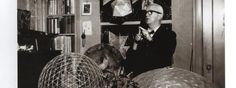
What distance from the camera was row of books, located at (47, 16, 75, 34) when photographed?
4.98 feet

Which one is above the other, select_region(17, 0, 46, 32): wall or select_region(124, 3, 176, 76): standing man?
select_region(17, 0, 46, 32): wall

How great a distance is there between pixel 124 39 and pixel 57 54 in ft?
1.08

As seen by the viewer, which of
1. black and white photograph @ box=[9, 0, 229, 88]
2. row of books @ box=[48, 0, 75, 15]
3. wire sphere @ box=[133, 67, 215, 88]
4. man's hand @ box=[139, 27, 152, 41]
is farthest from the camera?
row of books @ box=[48, 0, 75, 15]

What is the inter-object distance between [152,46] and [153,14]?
0.44ft

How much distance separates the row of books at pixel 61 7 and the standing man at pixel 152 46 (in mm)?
322

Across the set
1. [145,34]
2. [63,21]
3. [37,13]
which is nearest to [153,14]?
[145,34]

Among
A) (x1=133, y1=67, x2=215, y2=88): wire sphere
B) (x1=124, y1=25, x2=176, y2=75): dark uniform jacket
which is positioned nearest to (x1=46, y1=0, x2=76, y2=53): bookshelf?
(x1=124, y1=25, x2=176, y2=75): dark uniform jacket

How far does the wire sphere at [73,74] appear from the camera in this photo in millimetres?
1471

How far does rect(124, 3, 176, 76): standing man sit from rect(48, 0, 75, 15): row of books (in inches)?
12.7

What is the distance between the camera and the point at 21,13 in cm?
161

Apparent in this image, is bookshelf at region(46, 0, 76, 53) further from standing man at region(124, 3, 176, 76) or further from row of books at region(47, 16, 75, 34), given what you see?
standing man at region(124, 3, 176, 76)

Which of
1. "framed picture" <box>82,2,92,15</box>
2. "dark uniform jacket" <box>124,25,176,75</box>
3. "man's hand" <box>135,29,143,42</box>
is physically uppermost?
"framed picture" <box>82,2,92,15</box>

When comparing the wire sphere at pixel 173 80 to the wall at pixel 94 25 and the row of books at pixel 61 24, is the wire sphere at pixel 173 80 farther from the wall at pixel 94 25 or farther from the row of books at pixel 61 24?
the row of books at pixel 61 24
